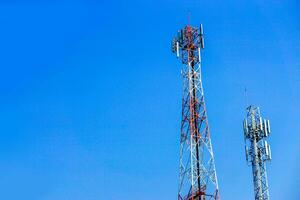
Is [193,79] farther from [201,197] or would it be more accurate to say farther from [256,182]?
[256,182]

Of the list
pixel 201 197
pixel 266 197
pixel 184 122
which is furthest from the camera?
pixel 266 197

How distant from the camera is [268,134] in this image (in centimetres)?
7344

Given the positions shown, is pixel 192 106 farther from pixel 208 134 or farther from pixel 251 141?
pixel 251 141

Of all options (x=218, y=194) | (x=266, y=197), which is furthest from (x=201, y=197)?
(x=266, y=197)

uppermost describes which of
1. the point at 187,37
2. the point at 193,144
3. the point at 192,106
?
the point at 187,37

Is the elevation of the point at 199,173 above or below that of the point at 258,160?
below

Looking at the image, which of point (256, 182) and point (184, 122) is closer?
point (184, 122)

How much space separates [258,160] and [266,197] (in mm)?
4690

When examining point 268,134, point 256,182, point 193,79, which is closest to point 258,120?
point 268,134

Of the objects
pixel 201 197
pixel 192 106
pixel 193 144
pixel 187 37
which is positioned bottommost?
pixel 201 197

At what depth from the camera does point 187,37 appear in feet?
182

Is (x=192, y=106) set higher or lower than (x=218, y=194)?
higher

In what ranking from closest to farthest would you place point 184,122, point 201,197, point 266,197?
point 201,197, point 184,122, point 266,197

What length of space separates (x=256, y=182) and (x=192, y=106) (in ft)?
76.9
